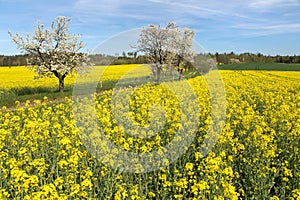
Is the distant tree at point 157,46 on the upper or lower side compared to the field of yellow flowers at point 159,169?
upper

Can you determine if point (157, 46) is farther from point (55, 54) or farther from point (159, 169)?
point (159, 169)

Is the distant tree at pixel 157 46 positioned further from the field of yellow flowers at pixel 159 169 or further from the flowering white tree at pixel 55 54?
the field of yellow flowers at pixel 159 169

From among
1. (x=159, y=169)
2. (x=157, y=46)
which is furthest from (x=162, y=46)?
(x=159, y=169)

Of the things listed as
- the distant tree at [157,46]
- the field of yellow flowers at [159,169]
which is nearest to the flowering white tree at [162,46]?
the distant tree at [157,46]

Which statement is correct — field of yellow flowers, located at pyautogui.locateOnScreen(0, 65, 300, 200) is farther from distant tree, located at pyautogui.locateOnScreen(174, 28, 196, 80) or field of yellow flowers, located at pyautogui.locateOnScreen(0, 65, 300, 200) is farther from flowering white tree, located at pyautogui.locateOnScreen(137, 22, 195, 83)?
distant tree, located at pyautogui.locateOnScreen(174, 28, 196, 80)

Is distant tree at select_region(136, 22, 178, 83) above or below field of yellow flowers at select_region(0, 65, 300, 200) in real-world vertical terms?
above

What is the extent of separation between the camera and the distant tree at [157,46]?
33.6 m

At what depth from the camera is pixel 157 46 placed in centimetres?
3388

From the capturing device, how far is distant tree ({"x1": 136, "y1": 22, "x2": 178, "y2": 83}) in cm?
3362

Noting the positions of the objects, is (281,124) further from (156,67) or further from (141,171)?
(156,67)

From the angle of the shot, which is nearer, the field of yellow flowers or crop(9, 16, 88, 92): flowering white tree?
the field of yellow flowers

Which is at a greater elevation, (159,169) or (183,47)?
(183,47)

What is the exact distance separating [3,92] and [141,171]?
2401 cm

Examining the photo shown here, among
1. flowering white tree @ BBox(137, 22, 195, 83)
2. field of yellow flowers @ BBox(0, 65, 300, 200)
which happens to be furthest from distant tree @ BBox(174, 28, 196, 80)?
field of yellow flowers @ BBox(0, 65, 300, 200)
